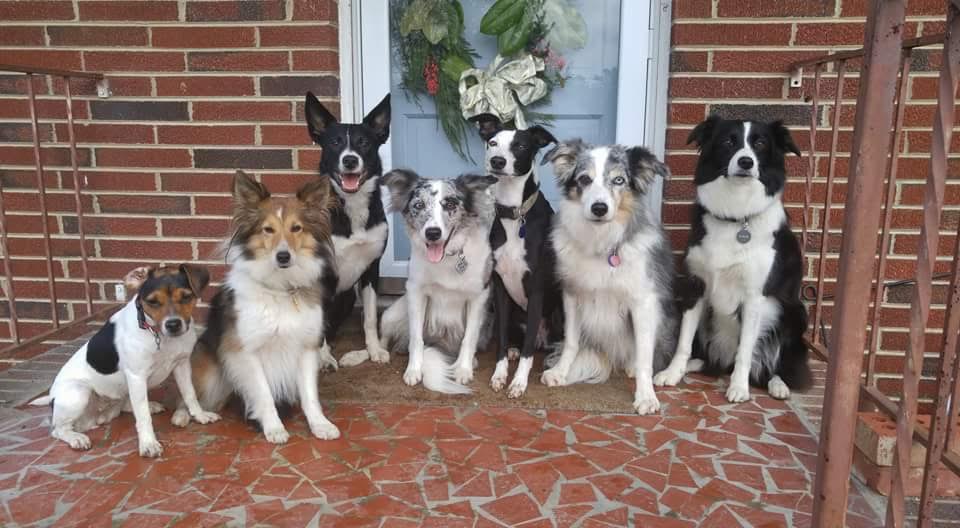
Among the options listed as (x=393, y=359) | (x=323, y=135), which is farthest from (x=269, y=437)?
(x=323, y=135)

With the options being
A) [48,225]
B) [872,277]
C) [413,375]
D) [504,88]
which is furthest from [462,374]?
[48,225]

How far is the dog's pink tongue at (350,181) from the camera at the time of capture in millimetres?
2979

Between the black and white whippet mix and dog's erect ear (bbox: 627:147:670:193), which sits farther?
dog's erect ear (bbox: 627:147:670:193)

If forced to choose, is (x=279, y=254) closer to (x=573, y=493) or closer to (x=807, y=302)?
(x=573, y=493)

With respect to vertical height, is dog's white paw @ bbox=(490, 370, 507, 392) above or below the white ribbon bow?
below

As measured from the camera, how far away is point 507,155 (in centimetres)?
287

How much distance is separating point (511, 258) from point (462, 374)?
23.6 inches

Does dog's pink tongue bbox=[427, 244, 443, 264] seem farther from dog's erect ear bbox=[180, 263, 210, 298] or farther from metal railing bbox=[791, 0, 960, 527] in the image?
metal railing bbox=[791, 0, 960, 527]

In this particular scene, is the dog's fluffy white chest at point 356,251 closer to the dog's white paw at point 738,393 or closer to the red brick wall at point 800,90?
the red brick wall at point 800,90

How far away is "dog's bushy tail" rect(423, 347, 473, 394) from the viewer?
2.85 metres

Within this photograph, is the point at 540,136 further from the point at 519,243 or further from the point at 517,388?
the point at 517,388

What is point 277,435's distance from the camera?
2412mm

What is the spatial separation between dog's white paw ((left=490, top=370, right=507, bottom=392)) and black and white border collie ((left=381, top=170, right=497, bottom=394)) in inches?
4.6

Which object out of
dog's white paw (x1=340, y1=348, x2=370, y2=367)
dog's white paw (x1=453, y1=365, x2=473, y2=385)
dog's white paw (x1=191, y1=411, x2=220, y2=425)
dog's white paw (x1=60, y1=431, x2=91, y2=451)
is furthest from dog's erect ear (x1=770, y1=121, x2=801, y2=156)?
dog's white paw (x1=60, y1=431, x2=91, y2=451)
